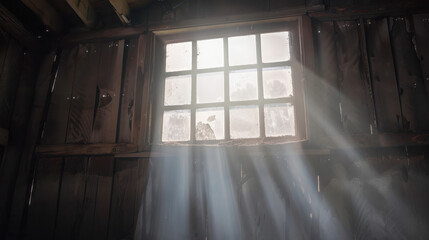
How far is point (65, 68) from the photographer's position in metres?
3.21

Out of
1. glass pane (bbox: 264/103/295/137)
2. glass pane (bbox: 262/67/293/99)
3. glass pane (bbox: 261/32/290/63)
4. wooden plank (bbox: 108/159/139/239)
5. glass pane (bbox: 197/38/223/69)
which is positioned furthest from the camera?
glass pane (bbox: 197/38/223/69)

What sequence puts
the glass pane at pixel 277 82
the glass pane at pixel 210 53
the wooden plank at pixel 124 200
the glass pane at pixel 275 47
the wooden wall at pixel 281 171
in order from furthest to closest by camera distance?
1. the glass pane at pixel 210 53
2. the glass pane at pixel 275 47
3. the glass pane at pixel 277 82
4. the wooden plank at pixel 124 200
5. the wooden wall at pixel 281 171

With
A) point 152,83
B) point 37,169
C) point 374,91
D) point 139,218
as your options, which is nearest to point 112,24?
point 152,83

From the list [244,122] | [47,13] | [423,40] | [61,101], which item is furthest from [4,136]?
[423,40]

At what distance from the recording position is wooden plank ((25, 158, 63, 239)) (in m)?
2.66

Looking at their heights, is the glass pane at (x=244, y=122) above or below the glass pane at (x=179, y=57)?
below

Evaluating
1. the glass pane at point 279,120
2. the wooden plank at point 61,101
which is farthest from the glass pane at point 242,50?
the wooden plank at point 61,101

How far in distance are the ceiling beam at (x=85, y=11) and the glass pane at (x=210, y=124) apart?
161 centimetres

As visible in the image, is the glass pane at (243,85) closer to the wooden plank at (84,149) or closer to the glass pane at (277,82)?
the glass pane at (277,82)

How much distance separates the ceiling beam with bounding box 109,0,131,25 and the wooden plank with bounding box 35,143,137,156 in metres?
1.36

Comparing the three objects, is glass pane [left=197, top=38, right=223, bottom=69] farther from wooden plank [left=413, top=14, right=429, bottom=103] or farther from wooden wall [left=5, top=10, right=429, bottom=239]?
wooden plank [left=413, top=14, right=429, bottom=103]

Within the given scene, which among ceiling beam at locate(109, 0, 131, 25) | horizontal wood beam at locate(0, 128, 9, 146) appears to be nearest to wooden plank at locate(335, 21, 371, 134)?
ceiling beam at locate(109, 0, 131, 25)

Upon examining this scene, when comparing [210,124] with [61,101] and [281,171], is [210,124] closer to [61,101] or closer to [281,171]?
[281,171]

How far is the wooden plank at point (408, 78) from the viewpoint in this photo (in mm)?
2369
